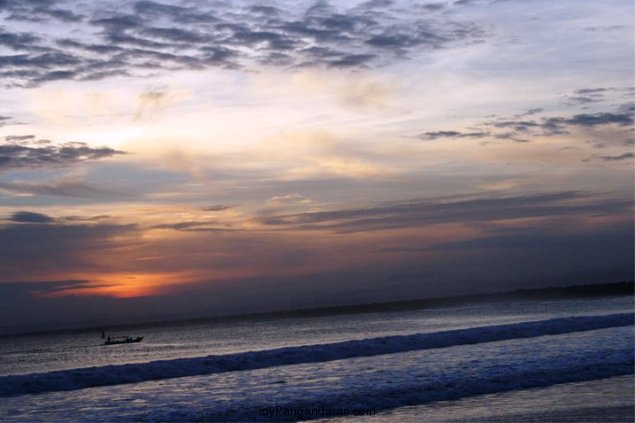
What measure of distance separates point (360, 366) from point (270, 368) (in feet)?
11.0

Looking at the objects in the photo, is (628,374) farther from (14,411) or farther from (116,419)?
(14,411)

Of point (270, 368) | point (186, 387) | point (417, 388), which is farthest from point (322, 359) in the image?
point (417, 388)

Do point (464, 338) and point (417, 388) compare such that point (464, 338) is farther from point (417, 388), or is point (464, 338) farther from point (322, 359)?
point (417, 388)

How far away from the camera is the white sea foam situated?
24.2 meters

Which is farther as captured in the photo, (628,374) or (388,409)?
(628,374)

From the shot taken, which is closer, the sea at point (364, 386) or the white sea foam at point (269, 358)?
the sea at point (364, 386)

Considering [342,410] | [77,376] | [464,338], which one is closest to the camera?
[342,410]

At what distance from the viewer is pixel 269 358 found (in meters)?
28.5

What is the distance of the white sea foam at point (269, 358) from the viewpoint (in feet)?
79.6

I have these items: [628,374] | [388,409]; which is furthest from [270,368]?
[628,374]

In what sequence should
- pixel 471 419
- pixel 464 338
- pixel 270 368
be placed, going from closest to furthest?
1. pixel 471 419
2. pixel 270 368
3. pixel 464 338

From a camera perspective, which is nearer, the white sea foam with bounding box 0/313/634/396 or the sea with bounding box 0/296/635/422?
the sea with bounding box 0/296/635/422

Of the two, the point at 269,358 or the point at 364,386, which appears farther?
the point at 269,358

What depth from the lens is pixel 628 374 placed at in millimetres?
20453
